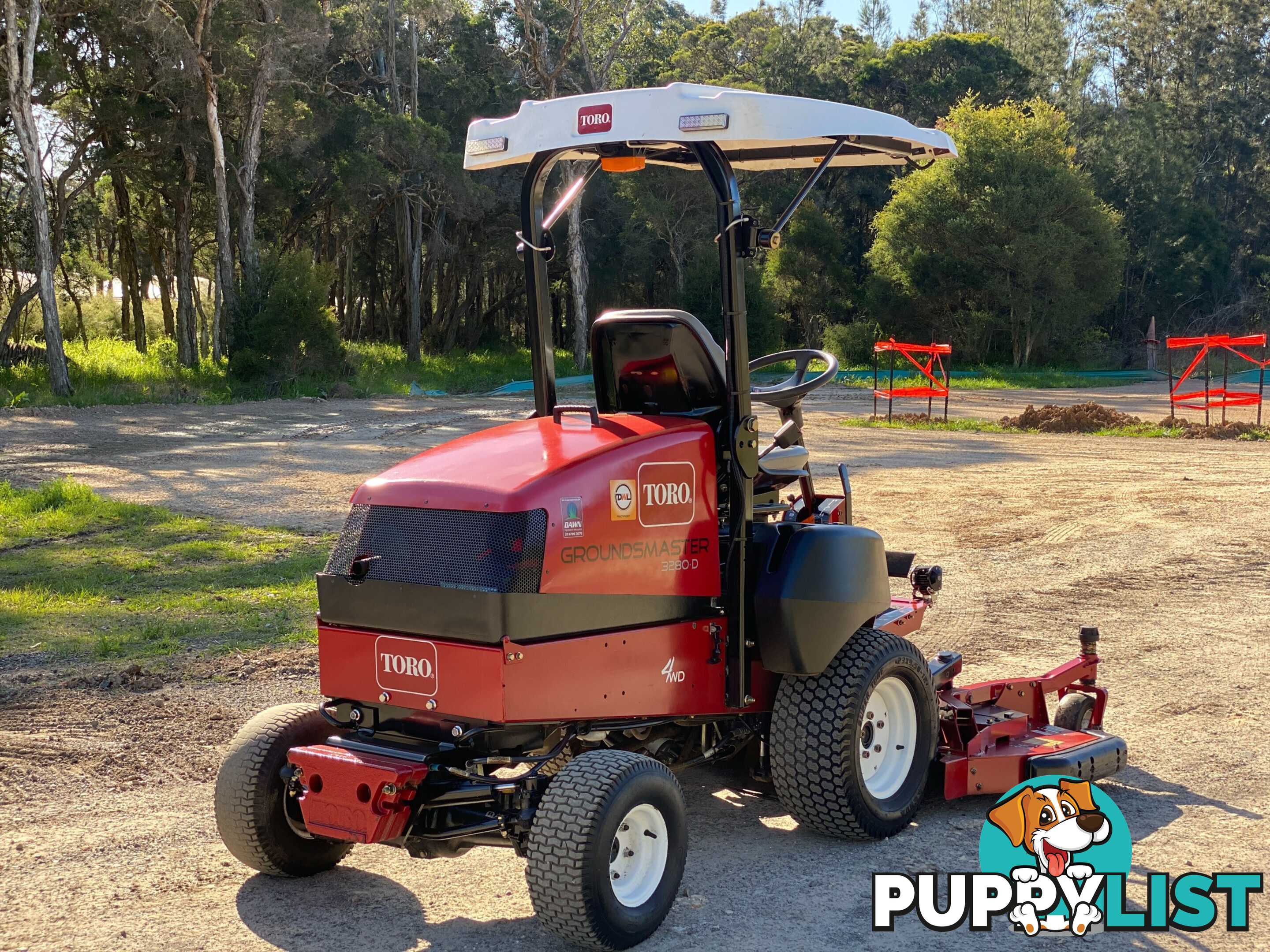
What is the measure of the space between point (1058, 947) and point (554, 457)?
2.23 m

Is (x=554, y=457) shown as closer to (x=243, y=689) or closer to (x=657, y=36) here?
(x=243, y=689)

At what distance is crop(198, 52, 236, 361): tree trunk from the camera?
1201 inches

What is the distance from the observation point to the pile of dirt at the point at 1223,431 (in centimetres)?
1978

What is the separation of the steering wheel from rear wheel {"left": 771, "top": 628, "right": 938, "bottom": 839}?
1.03m

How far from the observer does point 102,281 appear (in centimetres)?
5959

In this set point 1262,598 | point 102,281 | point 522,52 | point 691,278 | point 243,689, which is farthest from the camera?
point 102,281

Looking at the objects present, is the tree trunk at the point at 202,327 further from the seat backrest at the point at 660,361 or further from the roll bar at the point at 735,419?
the roll bar at the point at 735,419

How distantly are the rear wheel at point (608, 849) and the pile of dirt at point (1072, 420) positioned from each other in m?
19.6

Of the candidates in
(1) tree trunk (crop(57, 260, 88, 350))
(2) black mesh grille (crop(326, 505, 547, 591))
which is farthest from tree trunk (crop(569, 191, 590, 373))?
(2) black mesh grille (crop(326, 505, 547, 591))

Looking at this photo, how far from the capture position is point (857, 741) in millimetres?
4465

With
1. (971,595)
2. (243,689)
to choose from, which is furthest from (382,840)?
(971,595)

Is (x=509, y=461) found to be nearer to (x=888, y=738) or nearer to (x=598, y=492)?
(x=598, y=492)

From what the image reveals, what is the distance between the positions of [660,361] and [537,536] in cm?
108

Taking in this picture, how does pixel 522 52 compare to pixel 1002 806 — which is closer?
pixel 1002 806
